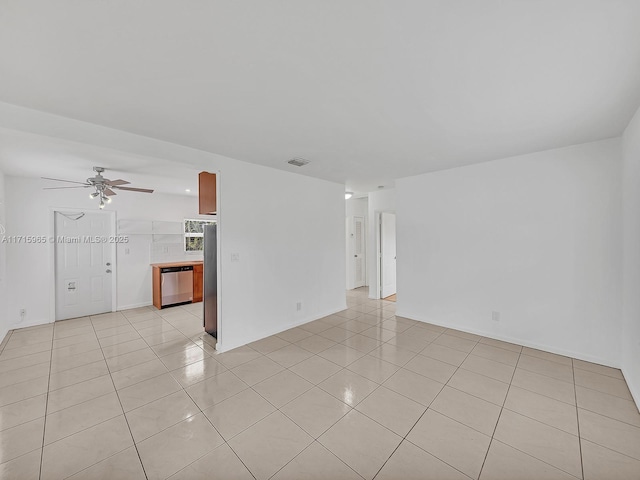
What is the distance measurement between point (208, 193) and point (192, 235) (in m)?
3.12

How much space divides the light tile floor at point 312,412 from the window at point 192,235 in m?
3.00

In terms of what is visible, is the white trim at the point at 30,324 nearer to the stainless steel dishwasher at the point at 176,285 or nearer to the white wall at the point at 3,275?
the white wall at the point at 3,275

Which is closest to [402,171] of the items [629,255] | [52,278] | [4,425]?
[629,255]

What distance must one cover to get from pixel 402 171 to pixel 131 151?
3.55 m

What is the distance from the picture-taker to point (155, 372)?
9.34ft

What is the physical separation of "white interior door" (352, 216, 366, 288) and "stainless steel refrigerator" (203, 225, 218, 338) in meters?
4.34

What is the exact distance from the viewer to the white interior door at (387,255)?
6.07 m

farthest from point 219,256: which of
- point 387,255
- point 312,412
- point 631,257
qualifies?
point 631,257

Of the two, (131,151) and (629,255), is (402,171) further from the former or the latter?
(131,151)

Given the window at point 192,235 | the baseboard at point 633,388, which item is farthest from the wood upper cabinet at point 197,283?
the baseboard at point 633,388

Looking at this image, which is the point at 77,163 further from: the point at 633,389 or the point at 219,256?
the point at 633,389

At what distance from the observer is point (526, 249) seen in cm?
337

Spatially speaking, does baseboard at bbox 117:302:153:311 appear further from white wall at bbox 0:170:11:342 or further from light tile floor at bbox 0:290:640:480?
light tile floor at bbox 0:290:640:480

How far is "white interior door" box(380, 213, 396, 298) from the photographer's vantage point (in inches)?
239
